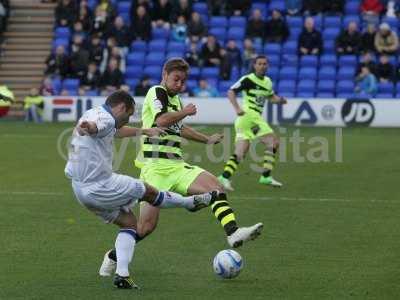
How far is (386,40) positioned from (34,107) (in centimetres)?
1094

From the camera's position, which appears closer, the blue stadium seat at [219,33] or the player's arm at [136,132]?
the player's arm at [136,132]

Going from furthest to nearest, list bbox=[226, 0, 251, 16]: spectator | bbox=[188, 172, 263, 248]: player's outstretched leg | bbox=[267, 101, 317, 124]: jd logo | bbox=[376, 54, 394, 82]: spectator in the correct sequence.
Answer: bbox=[226, 0, 251, 16]: spectator, bbox=[376, 54, 394, 82]: spectator, bbox=[267, 101, 317, 124]: jd logo, bbox=[188, 172, 263, 248]: player's outstretched leg

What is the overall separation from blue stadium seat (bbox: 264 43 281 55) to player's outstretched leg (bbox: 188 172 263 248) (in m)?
22.7

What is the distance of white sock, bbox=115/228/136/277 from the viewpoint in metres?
9.00

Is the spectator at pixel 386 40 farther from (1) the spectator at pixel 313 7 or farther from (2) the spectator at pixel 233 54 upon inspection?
(2) the spectator at pixel 233 54

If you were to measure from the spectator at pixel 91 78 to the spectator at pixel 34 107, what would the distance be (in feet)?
6.13

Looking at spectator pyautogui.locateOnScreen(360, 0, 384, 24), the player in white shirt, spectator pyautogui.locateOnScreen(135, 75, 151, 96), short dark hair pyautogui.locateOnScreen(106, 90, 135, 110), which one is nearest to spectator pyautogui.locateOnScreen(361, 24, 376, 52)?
spectator pyautogui.locateOnScreen(360, 0, 384, 24)

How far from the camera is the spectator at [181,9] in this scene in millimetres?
33375

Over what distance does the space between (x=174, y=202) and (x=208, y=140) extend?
3.43 ft

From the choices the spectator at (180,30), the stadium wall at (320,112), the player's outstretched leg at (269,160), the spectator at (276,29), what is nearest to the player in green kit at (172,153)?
the player's outstretched leg at (269,160)

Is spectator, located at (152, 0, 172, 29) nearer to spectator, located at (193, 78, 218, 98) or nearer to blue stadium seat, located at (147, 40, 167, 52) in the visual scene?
blue stadium seat, located at (147, 40, 167, 52)

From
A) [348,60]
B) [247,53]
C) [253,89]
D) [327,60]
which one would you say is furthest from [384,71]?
[253,89]

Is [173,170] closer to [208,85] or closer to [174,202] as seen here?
[174,202]

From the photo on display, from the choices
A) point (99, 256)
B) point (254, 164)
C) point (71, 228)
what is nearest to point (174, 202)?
point (99, 256)
